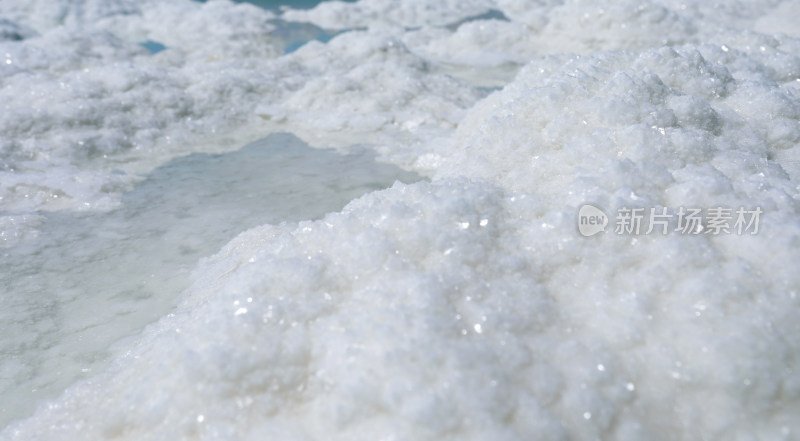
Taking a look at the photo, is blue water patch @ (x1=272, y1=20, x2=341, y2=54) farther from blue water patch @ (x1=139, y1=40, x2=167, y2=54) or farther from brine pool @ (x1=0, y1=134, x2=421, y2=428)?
brine pool @ (x1=0, y1=134, x2=421, y2=428)

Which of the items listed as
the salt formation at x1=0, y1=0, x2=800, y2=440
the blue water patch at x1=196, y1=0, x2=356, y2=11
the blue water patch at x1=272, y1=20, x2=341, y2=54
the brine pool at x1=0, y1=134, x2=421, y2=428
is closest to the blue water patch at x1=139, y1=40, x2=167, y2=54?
the blue water patch at x1=272, y1=20, x2=341, y2=54

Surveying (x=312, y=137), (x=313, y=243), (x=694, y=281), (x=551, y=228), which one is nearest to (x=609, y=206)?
(x=551, y=228)

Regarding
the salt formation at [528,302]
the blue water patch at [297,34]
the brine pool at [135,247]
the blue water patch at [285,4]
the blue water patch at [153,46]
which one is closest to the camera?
the salt formation at [528,302]

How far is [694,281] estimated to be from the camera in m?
1.01

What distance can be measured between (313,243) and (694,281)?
73 centimetres

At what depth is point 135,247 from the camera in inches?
68.3

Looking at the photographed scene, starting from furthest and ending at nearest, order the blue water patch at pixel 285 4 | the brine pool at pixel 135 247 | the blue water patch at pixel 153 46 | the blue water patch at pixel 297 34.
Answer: the blue water patch at pixel 285 4 < the blue water patch at pixel 297 34 < the blue water patch at pixel 153 46 < the brine pool at pixel 135 247

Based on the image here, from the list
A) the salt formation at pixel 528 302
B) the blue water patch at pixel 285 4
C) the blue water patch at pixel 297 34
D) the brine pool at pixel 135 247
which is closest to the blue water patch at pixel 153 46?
the blue water patch at pixel 297 34

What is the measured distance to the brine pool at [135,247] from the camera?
4.16 ft

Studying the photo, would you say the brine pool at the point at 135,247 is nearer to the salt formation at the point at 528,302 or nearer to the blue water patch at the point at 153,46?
the salt formation at the point at 528,302

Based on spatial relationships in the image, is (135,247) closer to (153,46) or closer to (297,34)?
(153,46)

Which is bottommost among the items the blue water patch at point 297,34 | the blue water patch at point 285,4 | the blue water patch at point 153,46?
the blue water patch at point 285,4

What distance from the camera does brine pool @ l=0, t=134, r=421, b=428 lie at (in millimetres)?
1267

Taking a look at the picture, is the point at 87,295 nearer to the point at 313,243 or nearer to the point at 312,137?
the point at 313,243
